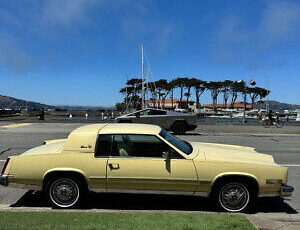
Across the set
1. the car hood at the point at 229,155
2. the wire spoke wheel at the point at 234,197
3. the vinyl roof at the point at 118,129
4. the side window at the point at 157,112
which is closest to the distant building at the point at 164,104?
the side window at the point at 157,112

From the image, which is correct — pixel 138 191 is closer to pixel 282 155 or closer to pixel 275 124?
pixel 282 155

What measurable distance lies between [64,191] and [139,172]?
3.99 feet

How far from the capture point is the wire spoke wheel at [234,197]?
20.3 feet

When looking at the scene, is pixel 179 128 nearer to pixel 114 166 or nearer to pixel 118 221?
pixel 114 166

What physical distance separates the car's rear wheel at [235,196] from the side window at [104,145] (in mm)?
1845

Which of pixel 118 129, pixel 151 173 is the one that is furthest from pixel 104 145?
pixel 151 173

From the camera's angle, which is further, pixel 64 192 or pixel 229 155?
pixel 229 155

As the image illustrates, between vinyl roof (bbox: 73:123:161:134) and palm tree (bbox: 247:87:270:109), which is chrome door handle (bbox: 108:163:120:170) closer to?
vinyl roof (bbox: 73:123:161:134)

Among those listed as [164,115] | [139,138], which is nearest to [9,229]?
[139,138]

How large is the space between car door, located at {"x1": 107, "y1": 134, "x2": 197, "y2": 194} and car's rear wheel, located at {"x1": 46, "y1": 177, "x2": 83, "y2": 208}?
50cm

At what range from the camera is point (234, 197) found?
6.20m

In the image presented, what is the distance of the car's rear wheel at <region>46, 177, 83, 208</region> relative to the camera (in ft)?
20.6

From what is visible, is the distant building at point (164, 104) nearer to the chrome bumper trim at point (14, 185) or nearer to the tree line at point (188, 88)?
the tree line at point (188, 88)

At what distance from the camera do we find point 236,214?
5.96 metres
